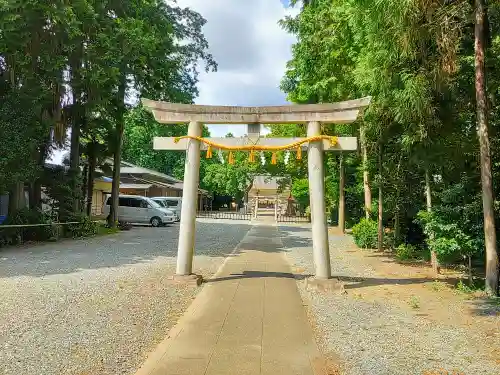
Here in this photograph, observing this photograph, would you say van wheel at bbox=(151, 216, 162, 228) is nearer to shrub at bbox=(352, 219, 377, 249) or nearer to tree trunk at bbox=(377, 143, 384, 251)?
shrub at bbox=(352, 219, 377, 249)

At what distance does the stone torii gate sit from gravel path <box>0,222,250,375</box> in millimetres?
1395

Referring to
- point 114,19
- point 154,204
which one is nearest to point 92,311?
point 114,19

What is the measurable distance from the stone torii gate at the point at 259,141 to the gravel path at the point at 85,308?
4.58 feet

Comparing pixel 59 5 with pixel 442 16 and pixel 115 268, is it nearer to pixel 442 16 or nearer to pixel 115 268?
pixel 115 268

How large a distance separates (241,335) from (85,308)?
272 cm

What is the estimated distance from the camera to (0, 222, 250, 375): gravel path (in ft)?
14.5

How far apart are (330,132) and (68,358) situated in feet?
57.9

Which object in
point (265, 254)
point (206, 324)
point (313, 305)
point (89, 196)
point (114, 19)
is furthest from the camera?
point (89, 196)

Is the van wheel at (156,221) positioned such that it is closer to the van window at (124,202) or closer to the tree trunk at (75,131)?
the van window at (124,202)

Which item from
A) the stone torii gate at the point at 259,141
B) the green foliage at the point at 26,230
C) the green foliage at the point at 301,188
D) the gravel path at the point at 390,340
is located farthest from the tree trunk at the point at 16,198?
the green foliage at the point at 301,188

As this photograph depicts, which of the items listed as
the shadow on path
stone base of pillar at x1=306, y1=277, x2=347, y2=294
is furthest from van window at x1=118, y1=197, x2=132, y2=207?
stone base of pillar at x1=306, y1=277, x2=347, y2=294

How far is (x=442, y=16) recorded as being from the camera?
834cm

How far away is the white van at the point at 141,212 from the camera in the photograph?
2606cm

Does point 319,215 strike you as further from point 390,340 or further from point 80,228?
point 80,228
